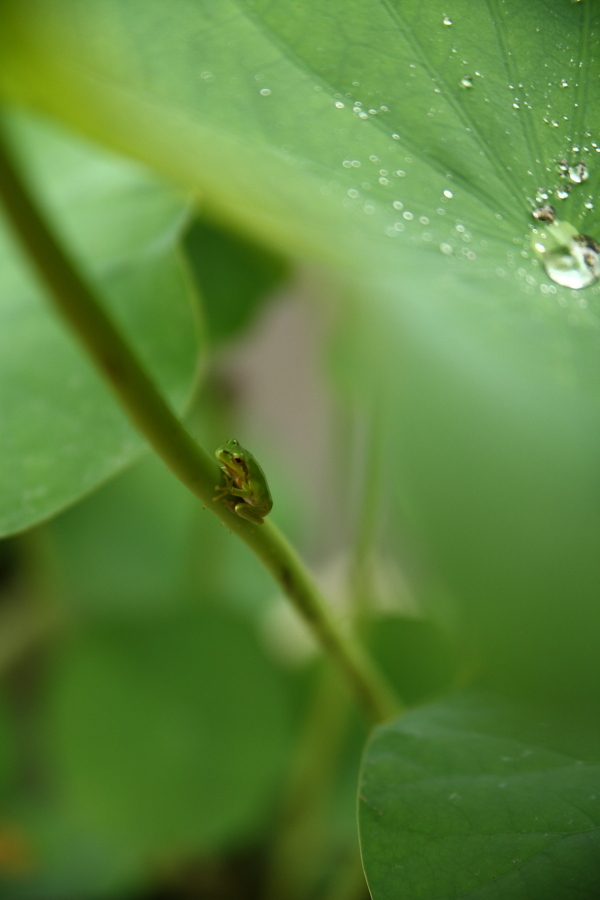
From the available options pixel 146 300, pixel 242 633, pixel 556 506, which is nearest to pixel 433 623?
pixel 242 633

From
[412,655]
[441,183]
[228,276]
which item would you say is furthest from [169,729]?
[441,183]

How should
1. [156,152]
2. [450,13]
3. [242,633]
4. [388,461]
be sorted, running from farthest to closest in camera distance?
1. [242,633]
2. [388,461]
3. [156,152]
4. [450,13]

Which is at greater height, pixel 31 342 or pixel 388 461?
pixel 31 342

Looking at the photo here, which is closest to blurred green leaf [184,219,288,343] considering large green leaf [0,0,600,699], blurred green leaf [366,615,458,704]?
large green leaf [0,0,600,699]

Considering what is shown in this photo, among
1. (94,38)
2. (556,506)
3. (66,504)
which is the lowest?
(556,506)

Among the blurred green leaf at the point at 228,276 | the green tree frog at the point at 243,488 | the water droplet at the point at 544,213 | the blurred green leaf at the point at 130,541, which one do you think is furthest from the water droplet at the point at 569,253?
the blurred green leaf at the point at 130,541

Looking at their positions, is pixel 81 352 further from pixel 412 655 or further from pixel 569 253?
pixel 412 655

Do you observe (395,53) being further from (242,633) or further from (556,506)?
Answer: (242,633)
